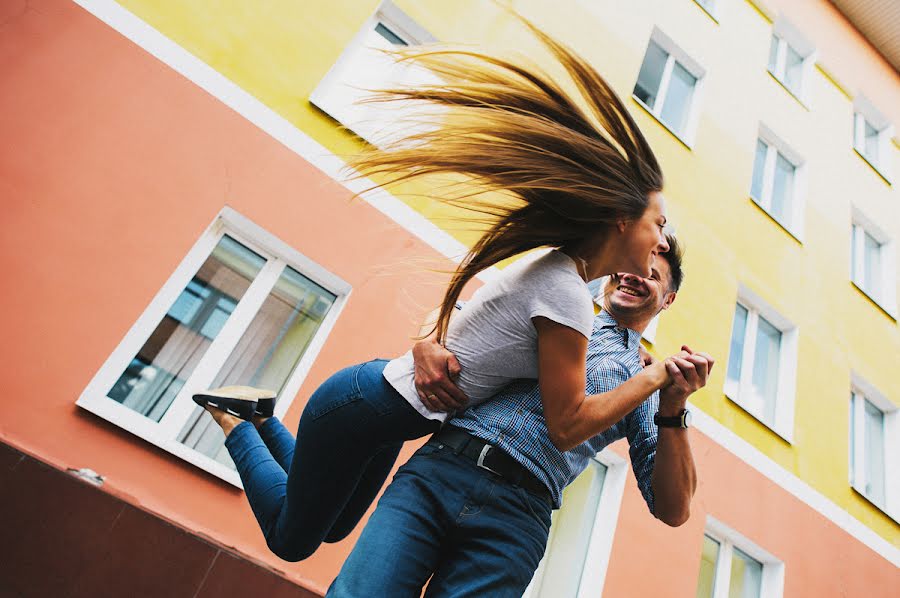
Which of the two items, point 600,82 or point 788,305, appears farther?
point 788,305

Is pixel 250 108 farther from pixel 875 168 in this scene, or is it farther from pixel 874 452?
pixel 875 168

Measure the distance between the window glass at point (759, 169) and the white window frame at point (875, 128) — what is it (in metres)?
2.83

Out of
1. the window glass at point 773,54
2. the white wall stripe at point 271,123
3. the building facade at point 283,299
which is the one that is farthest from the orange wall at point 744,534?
the window glass at point 773,54

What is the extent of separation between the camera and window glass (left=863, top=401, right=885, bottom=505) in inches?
282

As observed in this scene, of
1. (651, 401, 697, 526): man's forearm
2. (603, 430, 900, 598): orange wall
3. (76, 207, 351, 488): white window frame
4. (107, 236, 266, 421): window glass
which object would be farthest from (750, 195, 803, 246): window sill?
(651, 401, 697, 526): man's forearm

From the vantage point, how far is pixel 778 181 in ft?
27.6

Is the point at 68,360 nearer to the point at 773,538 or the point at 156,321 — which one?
the point at 156,321

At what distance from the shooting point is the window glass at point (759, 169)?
7910 millimetres

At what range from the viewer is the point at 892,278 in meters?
9.04

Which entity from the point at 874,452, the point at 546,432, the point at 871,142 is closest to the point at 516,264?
the point at 546,432

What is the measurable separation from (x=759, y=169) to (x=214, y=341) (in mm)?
7619

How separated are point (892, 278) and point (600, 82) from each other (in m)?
9.69

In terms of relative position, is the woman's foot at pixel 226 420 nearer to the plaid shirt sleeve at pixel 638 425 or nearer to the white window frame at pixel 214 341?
the white window frame at pixel 214 341

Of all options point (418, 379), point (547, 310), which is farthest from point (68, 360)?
point (547, 310)
